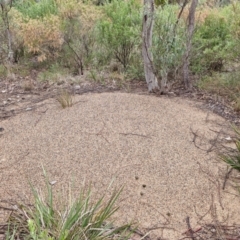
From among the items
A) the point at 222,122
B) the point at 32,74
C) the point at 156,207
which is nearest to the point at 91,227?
the point at 156,207

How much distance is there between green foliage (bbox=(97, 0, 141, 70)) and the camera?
6.79 metres

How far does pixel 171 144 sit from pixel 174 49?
6.11 feet

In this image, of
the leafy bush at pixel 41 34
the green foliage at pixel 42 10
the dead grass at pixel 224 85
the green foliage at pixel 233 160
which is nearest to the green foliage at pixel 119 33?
the leafy bush at pixel 41 34

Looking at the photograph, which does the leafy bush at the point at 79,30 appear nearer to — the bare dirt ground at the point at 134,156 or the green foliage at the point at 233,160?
the bare dirt ground at the point at 134,156

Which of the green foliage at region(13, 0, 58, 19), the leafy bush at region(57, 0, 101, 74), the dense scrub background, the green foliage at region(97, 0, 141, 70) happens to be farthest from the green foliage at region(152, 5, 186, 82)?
the green foliage at region(13, 0, 58, 19)

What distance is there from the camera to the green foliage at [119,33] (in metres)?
6.79

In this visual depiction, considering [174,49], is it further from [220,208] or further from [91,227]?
[91,227]

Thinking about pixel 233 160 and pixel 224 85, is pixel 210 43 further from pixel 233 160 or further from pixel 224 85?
pixel 233 160

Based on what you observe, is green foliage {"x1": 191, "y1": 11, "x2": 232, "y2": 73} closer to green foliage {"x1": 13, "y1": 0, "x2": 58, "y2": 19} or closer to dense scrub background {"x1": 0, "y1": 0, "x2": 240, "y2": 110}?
dense scrub background {"x1": 0, "y1": 0, "x2": 240, "y2": 110}

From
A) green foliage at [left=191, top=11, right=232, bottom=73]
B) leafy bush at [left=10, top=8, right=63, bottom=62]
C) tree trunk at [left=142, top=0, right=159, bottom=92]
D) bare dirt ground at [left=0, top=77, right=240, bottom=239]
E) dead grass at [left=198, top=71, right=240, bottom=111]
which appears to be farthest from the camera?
leafy bush at [left=10, top=8, right=63, bottom=62]

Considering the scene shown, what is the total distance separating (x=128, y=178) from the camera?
321 cm

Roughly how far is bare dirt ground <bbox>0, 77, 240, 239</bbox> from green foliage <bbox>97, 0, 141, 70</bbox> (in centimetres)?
231

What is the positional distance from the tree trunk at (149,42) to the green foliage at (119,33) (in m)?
1.31

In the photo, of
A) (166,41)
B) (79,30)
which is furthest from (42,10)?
(166,41)
